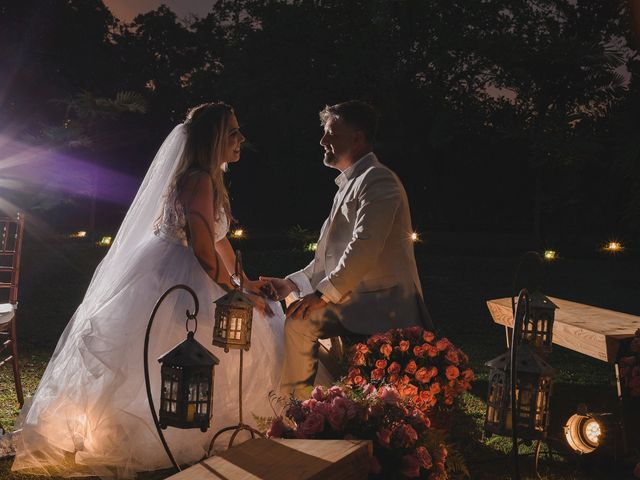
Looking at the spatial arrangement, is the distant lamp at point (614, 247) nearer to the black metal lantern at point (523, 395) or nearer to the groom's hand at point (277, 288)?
the groom's hand at point (277, 288)

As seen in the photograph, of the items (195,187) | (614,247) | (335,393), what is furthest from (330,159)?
(614,247)

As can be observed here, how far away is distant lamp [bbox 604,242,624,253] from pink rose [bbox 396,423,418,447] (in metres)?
13.8

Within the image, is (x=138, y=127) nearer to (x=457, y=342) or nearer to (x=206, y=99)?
(x=206, y=99)

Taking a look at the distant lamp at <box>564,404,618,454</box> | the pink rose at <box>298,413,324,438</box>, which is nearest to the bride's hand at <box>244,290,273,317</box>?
the pink rose at <box>298,413,324,438</box>

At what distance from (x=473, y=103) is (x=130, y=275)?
48.1 ft

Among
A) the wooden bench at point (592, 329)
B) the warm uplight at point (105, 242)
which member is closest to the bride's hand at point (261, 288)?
the wooden bench at point (592, 329)

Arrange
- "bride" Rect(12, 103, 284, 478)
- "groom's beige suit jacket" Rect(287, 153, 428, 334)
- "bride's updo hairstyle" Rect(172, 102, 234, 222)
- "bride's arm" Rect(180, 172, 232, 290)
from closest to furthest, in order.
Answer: "bride" Rect(12, 103, 284, 478)
"groom's beige suit jacket" Rect(287, 153, 428, 334)
"bride's arm" Rect(180, 172, 232, 290)
"bride's updo hairstyle" Rect(172, 102, 234, 222)

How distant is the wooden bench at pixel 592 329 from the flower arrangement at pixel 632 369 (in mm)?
77

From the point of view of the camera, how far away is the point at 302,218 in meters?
18.7

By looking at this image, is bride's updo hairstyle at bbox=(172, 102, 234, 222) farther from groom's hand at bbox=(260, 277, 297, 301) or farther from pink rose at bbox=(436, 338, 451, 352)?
pink rose at bbox=(436, 338, 451, 352)

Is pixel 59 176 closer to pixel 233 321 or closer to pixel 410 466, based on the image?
pixel 233 321

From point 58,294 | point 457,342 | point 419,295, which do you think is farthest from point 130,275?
point 58,294

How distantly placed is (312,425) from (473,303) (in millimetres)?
8069

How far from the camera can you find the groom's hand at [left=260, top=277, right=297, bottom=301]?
4.37 m
